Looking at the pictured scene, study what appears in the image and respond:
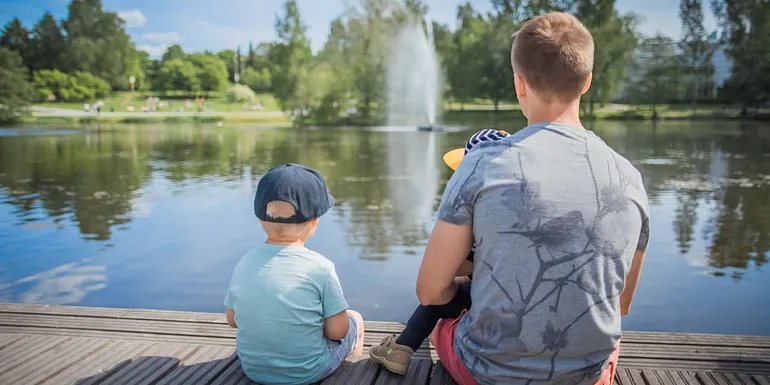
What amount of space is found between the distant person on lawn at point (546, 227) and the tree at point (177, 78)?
60.1 metres

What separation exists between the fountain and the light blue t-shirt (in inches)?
1233

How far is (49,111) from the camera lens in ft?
143

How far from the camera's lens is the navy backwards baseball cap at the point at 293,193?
195 cm

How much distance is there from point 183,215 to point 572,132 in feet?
23.8

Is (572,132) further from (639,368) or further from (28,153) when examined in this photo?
(28,153)

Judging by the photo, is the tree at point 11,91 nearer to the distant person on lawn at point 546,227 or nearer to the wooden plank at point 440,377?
the wooden plank at point 440,377

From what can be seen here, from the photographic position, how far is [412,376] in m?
2.18

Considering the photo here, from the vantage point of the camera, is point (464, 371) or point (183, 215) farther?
point (183, 215)

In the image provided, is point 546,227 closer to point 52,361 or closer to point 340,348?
point 340,348

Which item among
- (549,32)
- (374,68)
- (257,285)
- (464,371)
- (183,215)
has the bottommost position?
(183,215)

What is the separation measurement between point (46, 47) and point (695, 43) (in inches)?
1779

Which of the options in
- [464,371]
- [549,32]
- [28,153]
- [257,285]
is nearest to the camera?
[549,32]

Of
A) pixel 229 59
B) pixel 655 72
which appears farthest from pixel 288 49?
pixel 229 59

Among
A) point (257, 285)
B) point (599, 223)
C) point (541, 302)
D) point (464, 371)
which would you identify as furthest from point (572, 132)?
point (257, 285)
